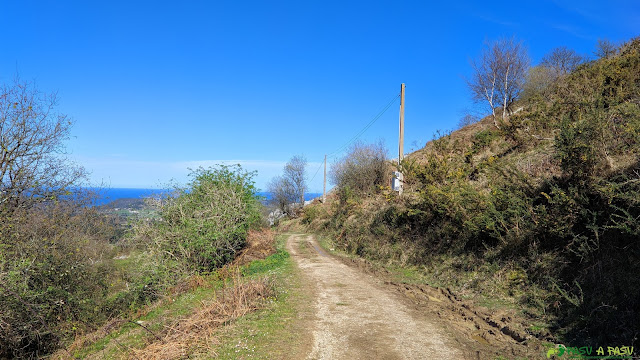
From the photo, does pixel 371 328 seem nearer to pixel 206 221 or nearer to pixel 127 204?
pixel 206 221

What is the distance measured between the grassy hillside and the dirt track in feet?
5.64

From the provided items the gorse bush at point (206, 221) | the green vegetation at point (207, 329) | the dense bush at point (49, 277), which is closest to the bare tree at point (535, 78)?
the gorse bush at point (206, 221)

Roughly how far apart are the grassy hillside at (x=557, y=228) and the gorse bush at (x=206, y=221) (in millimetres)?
6508

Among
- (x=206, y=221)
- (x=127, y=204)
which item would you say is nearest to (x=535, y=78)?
(x=206, y=221)

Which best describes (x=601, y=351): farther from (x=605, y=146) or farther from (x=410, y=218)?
(x=410, y=218)

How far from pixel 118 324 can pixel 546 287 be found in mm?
11123

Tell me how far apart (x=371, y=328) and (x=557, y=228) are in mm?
4805

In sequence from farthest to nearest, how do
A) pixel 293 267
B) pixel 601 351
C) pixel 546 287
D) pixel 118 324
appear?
pixel 293 267
pixel 118 324
pixel 546 287
pixel 601 351

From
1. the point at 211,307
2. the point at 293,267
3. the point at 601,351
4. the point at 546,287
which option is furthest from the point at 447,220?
the point at 211,307

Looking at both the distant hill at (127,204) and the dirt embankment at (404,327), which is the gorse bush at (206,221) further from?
the dirt embankment at (404,327)

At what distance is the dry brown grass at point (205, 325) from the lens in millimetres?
5703

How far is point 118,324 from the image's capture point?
9.95 metres

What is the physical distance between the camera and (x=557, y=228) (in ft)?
25.1

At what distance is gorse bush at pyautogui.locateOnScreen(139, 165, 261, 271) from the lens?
12.9m
